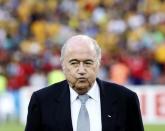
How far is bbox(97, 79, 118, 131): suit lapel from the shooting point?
5207mm

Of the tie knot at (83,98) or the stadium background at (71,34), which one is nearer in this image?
the tie knot at (83,98)

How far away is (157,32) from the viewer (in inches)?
933

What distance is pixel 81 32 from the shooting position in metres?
24.5

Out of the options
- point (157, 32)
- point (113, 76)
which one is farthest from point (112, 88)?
point (157, 32)

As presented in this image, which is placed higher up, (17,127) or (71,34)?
(71,34)

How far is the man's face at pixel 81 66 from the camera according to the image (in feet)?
16.9

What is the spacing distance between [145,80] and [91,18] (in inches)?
161

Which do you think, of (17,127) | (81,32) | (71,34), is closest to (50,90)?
(17,127)

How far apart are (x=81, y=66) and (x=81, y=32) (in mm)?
19348

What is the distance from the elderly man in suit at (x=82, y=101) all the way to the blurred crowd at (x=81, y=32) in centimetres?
1582

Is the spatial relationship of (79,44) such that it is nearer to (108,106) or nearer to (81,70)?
(81,70)

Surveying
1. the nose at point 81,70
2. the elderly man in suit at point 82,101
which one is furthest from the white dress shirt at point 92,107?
the nose at point 81,70

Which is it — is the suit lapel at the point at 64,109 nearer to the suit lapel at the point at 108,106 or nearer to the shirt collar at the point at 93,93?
the shirt collar at the point at 93,93

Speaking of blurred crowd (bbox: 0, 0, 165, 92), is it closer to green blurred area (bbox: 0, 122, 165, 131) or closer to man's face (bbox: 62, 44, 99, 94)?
→ green blurred area (bbox: 0, 122, 165, 131)
